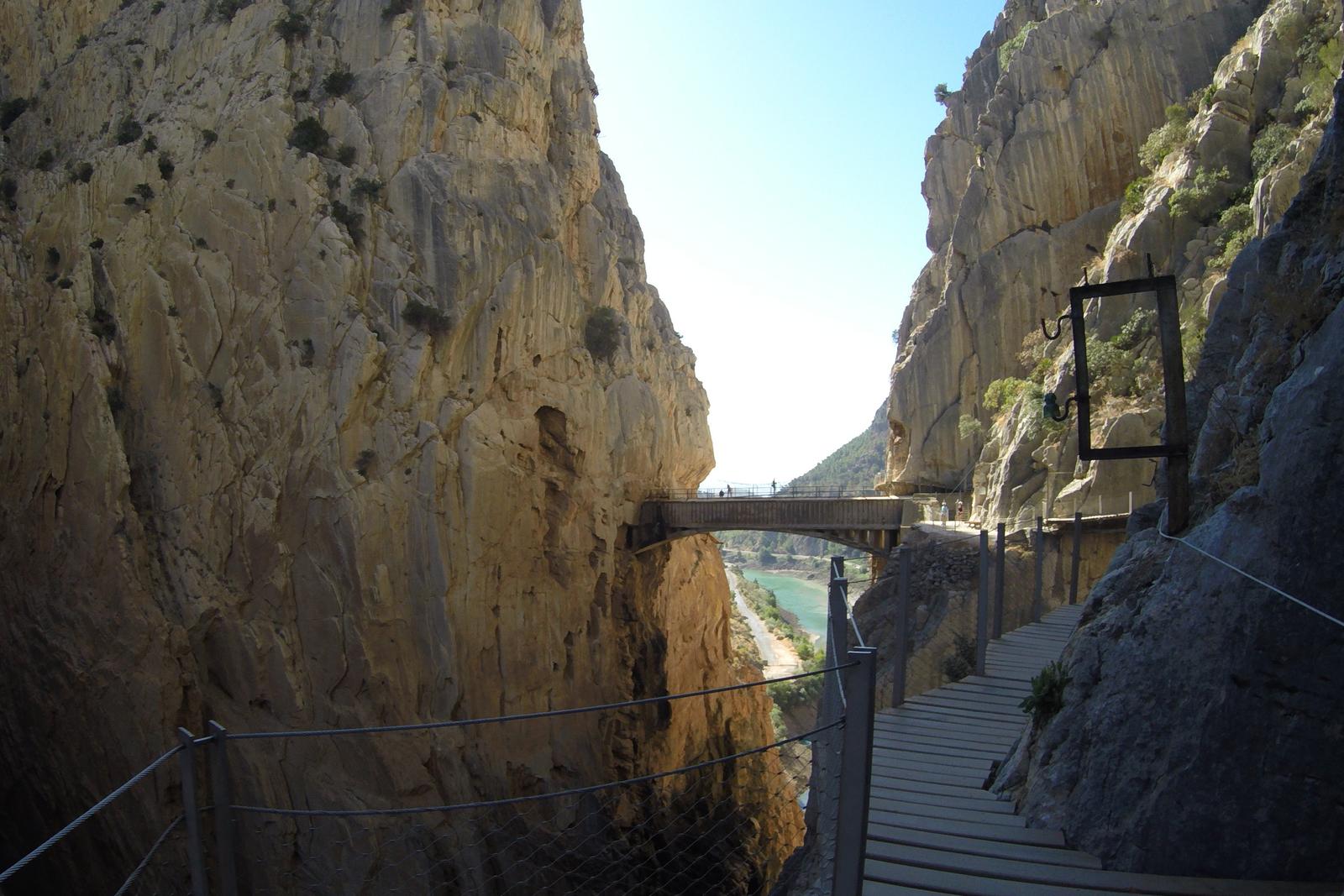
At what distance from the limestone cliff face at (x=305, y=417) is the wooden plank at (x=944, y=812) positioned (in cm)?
1726

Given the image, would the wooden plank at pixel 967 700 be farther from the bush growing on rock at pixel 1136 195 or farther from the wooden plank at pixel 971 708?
the bush growing on rock at pixel 1136 195

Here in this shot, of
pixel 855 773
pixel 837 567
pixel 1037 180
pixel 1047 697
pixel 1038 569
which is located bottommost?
pixel 1047 697

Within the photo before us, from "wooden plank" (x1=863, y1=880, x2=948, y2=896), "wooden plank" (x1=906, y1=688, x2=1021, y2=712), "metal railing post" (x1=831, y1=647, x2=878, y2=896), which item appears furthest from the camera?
"wooden plank" (x1=906, y1=688, x2=1021, y2=712)

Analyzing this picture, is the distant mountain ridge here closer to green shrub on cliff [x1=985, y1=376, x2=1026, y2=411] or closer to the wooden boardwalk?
green shrub on cliff [x1=985, y1=376, x2=1026, y2=411]

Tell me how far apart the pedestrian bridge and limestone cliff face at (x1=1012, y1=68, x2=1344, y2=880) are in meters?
17.1

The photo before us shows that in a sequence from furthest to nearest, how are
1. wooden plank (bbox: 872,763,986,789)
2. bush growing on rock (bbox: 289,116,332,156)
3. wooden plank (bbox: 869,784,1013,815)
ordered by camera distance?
bush growing on rock (bbox: 289,116,332,156) < wooden plank (bbox: 872,763,986,789) < wooden plank (bbox: 869,784,1013,815)

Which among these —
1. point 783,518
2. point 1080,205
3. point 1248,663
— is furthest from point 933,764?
point 1080,205

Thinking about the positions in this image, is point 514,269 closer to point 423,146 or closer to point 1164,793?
point 423,146

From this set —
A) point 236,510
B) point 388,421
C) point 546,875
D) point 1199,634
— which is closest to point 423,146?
point 388,421

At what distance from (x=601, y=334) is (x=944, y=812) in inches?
865

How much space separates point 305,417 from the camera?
22.6 m

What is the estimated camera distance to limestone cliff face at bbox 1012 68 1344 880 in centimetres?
466

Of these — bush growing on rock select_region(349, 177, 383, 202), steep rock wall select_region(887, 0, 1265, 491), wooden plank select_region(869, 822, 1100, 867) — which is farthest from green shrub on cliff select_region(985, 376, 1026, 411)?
wooden plank select_region(869, 822, 1100, 867)

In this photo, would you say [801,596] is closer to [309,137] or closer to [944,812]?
[309,137]
